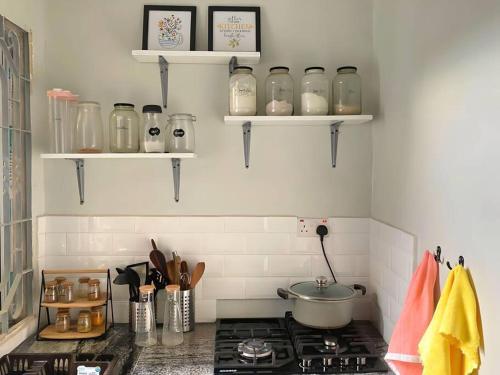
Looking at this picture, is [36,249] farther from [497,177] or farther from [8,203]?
[497,177]

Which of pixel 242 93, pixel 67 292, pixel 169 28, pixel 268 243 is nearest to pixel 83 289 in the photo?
pixel 67 292

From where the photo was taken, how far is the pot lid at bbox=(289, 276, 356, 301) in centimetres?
189

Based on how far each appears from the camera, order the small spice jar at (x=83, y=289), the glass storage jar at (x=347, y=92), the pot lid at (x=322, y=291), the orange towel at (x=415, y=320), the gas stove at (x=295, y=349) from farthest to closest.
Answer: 1. the small spice jar at (x=83, y=289)
2. the glass storage jar at (x=347, y=92)
3. the pot lid at (x=322, y=291)
4. the gas stove at (x=295, y=349)
5. the orange towel at (x=415, y=320)

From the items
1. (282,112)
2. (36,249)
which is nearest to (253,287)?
(282,112)

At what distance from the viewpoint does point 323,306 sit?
1927 millimetres

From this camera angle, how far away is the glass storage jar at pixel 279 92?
6.52 ft

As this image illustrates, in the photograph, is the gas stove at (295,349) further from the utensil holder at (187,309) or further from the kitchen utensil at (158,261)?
the kitchen utensil at (158,261)

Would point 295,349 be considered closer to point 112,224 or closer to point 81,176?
point 112,224

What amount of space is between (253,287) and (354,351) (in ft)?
1.88

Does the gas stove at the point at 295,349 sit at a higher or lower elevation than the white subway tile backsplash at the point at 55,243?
lower

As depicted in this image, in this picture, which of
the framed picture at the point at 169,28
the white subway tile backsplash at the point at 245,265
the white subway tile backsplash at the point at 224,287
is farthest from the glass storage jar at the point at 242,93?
the white subway tile backsplash at the point at 224,287

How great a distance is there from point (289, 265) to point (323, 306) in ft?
1.04

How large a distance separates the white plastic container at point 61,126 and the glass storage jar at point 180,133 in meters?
0.43

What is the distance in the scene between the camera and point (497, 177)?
3.57 ft
